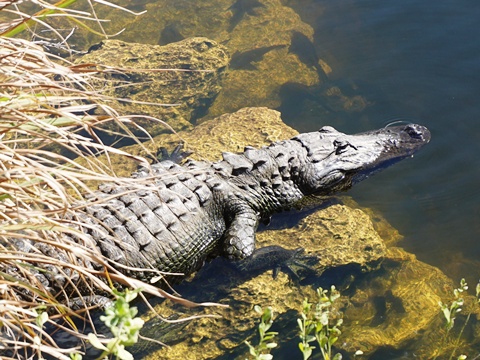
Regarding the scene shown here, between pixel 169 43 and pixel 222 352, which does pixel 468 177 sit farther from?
pixel 169 43

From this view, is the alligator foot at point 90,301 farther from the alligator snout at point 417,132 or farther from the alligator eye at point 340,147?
the alligator snout at point 417,132

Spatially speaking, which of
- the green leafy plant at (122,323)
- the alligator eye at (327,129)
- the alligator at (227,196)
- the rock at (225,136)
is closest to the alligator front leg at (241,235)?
the alligator at (227,196)

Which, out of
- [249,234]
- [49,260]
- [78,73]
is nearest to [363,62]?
[249,234]

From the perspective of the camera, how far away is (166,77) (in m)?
7.18

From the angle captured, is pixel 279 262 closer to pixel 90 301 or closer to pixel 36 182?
pixel 90 301

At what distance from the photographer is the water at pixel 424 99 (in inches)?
212

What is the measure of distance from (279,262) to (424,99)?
9.17 feet

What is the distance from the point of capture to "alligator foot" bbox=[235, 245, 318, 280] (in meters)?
4.88

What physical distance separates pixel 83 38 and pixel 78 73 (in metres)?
5.54

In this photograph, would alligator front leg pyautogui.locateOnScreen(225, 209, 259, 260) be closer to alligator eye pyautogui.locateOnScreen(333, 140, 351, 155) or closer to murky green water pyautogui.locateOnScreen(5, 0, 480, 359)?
murky green water pyautogui.locateOnScreen(5, 0, 480, 359)

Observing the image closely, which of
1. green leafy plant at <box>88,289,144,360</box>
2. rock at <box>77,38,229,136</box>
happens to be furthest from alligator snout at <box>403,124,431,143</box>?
green leafy plant at <box>88,289,144,360</box>

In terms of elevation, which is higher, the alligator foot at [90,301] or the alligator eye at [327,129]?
the alligator eye at [327,129]

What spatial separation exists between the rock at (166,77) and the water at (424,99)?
1.34m

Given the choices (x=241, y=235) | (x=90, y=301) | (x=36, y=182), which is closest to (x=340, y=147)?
(x=241, y=235)
